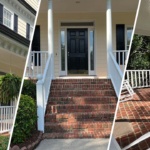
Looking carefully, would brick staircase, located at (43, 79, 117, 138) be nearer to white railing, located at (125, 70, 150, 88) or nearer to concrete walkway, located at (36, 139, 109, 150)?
concrete walkway, located at (36, 139, 109, 150)

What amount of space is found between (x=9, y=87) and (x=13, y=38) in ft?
0.78

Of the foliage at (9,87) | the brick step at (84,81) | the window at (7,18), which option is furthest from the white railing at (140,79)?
the window at (7,18)

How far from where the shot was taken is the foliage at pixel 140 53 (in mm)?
837

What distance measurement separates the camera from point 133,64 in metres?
0.89

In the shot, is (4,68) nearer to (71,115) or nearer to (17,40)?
(17,40)

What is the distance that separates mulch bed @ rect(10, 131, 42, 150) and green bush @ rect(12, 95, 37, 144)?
0.02 meters

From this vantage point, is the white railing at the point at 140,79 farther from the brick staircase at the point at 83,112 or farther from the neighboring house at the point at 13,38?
the neighboring house at the point at 13,38

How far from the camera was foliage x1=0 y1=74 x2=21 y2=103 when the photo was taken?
107 cm

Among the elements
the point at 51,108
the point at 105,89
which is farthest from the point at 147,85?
the point at 51,108

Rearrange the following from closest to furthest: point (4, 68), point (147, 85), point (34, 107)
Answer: point (147, 85), point (4, 68), point (34, 107)

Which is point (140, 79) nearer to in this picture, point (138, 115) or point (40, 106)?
point (138, 115)

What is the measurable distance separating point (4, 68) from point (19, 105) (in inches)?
8.2

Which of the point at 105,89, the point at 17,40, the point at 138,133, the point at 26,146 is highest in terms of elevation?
the point at 17,40

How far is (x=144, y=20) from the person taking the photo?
0.96m
